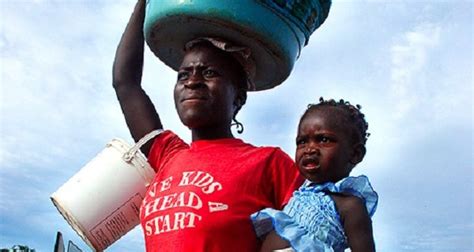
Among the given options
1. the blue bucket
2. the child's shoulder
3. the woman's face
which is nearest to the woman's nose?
the woman's face

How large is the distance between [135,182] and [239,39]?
61 centimetres

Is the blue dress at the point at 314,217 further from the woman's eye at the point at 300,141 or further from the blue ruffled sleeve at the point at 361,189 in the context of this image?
the woman's eye at the point at 300,141

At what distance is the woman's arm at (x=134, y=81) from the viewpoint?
7.84ft

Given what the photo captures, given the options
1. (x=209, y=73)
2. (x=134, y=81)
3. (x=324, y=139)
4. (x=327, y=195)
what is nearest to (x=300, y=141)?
(x=324, y=139)

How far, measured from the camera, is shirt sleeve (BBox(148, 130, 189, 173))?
2314 millimetres

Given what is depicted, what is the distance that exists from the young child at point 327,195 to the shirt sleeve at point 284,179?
0.16 feet

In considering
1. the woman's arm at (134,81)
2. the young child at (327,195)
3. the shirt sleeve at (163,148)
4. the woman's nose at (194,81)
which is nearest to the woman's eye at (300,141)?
the young child at (327,195)

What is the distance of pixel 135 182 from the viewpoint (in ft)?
7.48

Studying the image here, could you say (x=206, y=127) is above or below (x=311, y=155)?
above

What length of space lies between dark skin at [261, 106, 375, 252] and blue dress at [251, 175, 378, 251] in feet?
0.08

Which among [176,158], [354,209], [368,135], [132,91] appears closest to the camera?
[354,209]

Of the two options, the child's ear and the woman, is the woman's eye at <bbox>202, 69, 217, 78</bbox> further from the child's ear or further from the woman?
the child's ear

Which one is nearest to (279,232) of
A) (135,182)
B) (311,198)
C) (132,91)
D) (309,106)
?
(311,198)

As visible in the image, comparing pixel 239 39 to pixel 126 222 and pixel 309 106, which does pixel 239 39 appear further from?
pixel 126 222
